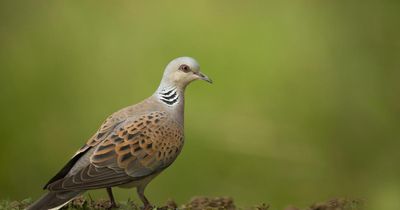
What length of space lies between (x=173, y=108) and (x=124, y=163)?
2.08ft

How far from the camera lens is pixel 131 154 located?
4793 mm

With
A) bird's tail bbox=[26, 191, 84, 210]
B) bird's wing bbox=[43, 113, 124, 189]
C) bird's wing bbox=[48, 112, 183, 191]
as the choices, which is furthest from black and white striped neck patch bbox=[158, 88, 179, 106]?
bird's tail bbox=[26, 191, 84, 210]

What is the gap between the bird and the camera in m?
4.57

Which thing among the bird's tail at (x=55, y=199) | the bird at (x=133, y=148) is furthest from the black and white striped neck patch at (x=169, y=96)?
the bird's tail at (x=55, y=199)

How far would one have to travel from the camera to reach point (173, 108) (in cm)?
518

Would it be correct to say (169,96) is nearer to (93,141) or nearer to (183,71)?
(183,71)

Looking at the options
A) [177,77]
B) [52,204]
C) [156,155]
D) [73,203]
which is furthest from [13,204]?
[177,77]

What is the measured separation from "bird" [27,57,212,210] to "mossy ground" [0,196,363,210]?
0.19 meters

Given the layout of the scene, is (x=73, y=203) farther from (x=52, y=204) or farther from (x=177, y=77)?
(x=177, y=77)

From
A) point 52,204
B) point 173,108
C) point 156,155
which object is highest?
point 173,108

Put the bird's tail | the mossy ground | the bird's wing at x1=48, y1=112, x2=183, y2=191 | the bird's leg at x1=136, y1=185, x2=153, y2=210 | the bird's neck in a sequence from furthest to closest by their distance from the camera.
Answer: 1. the bird's neck
2. the mossy ground
3. the bird's leg at x1=136, y1=185, x2=153, y2=210
4. the bird's wing at x1=48, y1=112, x2=183, y2=191
5. the bird's tail

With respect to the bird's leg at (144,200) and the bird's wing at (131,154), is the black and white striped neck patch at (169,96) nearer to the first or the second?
the bird's wing at (131,154)

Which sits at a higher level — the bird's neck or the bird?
the bird's neck

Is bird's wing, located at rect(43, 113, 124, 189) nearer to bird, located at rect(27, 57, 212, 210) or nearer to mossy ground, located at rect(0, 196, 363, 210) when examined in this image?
bird, located at rect(27, 57, 212, 210)
